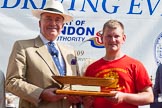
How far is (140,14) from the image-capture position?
303cm

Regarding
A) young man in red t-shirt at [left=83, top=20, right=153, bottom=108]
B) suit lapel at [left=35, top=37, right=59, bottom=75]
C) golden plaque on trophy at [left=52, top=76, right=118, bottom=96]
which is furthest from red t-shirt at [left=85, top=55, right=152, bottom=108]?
suit lapel at [left=35, top=37, right=59, bottom=75]

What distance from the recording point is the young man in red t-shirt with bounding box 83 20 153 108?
2.03m

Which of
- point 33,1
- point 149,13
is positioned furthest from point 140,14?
point 33,1

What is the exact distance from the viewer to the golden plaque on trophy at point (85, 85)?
1841 millimetres

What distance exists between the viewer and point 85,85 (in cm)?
189

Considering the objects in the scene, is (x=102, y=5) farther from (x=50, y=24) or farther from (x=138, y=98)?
(x=138, y=98)

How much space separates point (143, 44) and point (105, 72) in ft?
3.43

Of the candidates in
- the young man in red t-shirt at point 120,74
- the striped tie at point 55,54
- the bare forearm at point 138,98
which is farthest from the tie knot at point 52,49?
the bare forearm at point 138,98

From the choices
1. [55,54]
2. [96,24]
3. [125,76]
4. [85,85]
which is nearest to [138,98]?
[125,76]

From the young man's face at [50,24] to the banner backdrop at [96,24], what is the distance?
2.86 feet

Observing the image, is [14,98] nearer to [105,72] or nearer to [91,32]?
[91,32]

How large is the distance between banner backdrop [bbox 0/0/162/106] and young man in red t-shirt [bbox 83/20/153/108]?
0.91m

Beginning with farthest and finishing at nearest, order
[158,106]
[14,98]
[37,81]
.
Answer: [14,98], [158,106], [37,81]

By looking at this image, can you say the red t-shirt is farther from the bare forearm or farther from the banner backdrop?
the banner backdrop
